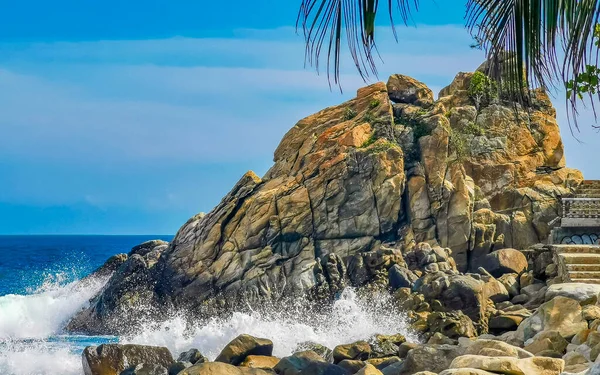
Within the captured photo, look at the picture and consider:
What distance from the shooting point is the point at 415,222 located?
108 ft

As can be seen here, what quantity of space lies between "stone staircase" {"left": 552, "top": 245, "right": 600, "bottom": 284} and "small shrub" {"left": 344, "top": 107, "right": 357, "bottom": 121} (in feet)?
52.1

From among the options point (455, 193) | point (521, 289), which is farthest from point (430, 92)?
point (521, 289)

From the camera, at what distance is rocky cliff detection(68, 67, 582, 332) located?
100 ft

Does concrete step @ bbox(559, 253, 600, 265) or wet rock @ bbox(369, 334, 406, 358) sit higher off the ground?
concrete step @ bbox(559, 253, 600, 265)

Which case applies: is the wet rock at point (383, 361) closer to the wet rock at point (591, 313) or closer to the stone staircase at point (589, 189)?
the wet rock at point (591, 313)

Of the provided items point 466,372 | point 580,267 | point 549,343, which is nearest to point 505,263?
point 580,267

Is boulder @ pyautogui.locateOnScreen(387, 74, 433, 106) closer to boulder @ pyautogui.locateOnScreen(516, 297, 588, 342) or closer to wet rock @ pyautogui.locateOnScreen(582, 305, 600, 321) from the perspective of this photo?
boulder @ pyautogui.locateOnScreen(516, 297, 588, 342)

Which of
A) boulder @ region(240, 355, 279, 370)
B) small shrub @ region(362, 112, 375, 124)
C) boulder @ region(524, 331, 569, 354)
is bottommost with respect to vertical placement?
boulder @ region(240, 355, 279, 370)

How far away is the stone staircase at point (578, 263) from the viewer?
20.5 m

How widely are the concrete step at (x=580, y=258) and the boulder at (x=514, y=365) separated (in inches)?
496

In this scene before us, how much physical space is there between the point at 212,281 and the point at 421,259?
330 inches

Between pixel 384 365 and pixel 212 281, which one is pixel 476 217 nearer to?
pixel 212 281

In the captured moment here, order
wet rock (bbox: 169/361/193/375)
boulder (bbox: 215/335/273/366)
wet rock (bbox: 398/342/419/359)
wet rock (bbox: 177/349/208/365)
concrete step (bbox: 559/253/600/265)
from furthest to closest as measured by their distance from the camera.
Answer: concrete step (bbox: 559/253/600/265), wet rock (bbox: 177/349/208/365), boulder (bbox: 215/335/273/366), wet rock (bbox: 169/361/193/375), wet rock (bbox: 398/342/419/359)

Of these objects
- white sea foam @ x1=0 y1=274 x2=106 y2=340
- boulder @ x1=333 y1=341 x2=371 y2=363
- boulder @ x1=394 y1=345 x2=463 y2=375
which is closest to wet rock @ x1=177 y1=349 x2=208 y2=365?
boulder @ x1=333 y1=341 x2=371 y2=363
